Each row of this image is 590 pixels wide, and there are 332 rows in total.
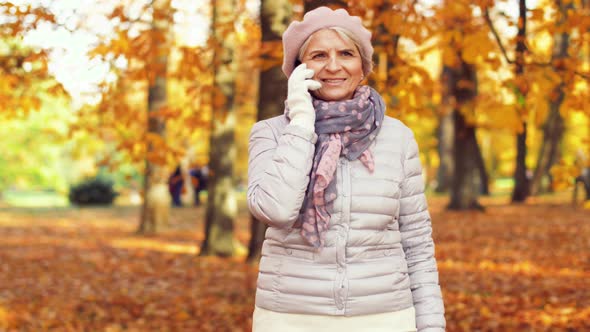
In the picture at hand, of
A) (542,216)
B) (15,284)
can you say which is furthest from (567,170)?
(542,216)

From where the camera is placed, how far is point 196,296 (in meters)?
10.3

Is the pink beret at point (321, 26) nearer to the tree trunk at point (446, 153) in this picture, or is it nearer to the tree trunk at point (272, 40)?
the tree trunk at point (272, 40)

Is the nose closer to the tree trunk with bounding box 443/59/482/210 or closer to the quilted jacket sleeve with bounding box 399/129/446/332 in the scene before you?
the quilted jacket sleeve with bounding box 399/129/446/332

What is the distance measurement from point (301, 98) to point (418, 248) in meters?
0.73

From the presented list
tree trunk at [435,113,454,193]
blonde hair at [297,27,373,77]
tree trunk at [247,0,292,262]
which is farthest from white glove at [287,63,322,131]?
tree trunk at [435,113,454,193]

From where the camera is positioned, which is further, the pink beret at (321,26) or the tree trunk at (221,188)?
the tree trunk at (221,188)

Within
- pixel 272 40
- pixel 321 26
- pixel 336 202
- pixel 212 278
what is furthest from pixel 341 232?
pixel 212 278

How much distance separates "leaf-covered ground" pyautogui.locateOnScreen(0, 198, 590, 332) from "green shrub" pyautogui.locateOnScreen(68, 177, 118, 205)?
477 inches

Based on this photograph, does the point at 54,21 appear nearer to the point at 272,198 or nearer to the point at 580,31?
the point at 580,31

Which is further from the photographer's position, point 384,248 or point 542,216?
point 542,216

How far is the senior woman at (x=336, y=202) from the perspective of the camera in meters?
2.67

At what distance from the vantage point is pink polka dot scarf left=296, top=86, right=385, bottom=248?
105 inches

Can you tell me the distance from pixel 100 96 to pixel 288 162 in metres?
7.03

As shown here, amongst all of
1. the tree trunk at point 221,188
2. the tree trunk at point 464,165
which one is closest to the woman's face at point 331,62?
the tree trunk at point 221,188
